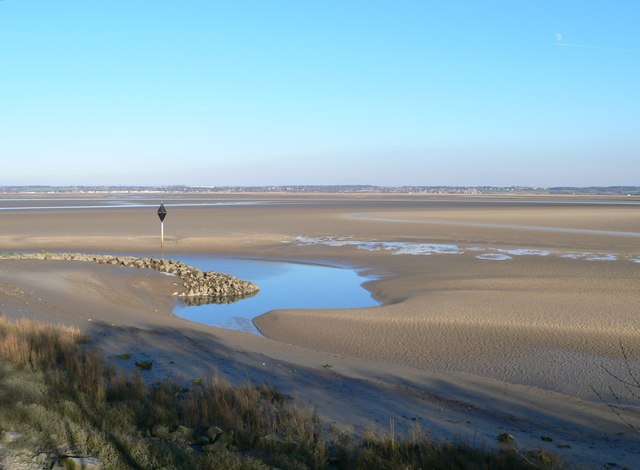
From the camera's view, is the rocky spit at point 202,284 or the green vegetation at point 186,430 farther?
the rocky spit at point 202,284

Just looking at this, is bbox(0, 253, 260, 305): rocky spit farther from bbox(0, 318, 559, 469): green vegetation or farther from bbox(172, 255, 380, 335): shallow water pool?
bbox(0, 318, 559, 469): green vegetation

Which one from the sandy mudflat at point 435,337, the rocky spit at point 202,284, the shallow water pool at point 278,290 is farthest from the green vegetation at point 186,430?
the rocky spit at point 202,284

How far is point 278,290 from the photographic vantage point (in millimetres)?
20734

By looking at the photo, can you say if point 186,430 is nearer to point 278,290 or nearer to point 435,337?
point 435,337

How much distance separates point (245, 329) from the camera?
15.0m

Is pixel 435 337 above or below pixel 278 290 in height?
above

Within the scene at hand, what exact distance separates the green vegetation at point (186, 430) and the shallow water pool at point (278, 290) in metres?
7.30

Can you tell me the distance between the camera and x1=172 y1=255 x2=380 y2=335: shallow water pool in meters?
16.8

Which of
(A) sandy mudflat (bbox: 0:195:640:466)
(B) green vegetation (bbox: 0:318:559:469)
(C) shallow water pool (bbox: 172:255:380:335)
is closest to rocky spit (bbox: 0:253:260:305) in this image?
(C) shallow water pool (bbox: 172:255:380:335)

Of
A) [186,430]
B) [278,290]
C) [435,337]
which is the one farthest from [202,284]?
[186,430]

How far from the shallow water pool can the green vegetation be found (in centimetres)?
730

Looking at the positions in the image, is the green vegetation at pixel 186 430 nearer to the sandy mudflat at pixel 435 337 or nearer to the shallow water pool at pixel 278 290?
the sandy mudflat at pixel 435 337

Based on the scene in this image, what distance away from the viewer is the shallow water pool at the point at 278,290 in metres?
16.8

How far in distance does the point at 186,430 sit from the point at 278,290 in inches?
569
